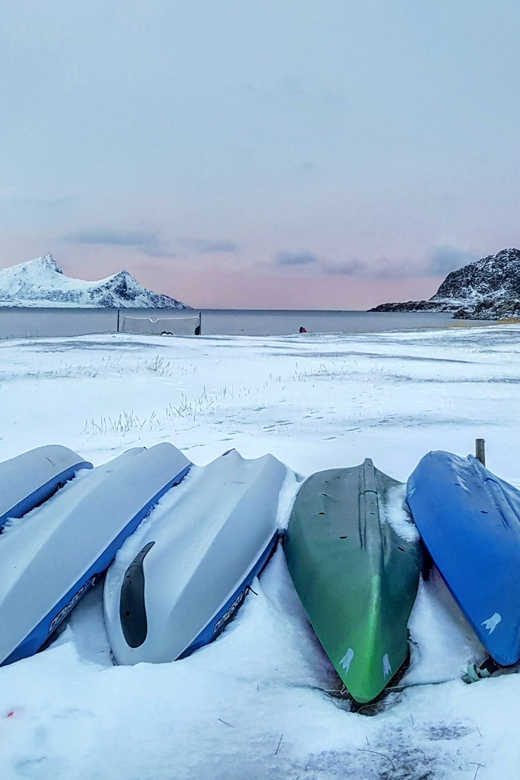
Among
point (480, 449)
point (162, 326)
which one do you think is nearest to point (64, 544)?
point (480, 449)

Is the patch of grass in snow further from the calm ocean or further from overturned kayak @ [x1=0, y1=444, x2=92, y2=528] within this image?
the calm ocean

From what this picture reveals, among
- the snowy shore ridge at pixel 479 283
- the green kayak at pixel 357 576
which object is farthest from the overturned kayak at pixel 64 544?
the snowy shore ridge at pixel 479 283

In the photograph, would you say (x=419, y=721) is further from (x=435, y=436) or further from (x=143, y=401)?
(x=143, y=401)

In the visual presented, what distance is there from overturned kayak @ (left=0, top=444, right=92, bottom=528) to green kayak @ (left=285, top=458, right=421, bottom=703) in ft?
5.58

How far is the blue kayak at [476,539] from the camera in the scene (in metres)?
2.43

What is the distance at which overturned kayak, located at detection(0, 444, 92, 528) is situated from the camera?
11.1 feet

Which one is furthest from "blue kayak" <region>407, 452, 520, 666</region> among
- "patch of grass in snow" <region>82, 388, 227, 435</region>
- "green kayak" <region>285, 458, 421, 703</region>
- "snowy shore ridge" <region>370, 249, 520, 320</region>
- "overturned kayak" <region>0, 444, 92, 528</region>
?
"snowy shore ridge" <region>370, 249, 520, 320</region>

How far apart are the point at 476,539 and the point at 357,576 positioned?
0.75 metres

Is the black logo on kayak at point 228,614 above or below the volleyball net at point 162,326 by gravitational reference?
below

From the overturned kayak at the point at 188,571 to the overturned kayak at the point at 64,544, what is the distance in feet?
0.47

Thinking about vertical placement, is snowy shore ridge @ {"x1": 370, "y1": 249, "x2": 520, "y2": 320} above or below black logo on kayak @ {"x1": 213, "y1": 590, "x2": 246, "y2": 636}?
above

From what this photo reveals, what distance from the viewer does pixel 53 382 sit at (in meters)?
9.96

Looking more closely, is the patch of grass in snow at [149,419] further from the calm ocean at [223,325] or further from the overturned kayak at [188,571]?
the calm ocean at [223,325]

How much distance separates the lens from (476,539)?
2896 millimetres
